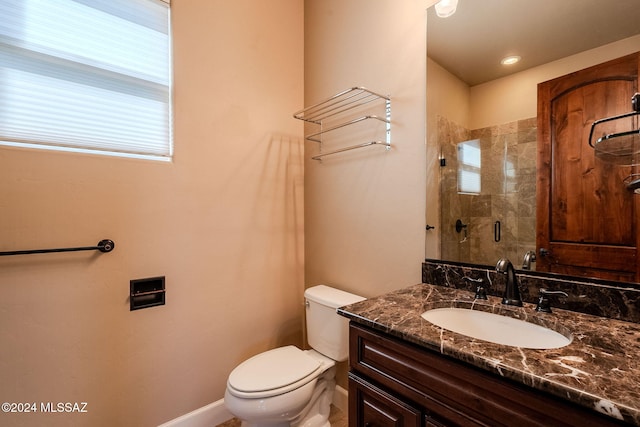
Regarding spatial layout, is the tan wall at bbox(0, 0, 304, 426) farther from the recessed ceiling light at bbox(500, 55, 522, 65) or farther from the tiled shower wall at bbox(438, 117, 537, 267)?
the recessed ceiling light at bbox(500, 55, 522, 65)

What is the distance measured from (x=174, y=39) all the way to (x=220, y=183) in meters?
0.81

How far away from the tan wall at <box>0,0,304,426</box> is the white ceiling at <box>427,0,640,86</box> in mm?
1077

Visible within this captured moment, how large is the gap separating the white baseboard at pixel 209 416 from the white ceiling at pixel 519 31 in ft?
6.28

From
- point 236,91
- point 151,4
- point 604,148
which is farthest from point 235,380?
point 151,4

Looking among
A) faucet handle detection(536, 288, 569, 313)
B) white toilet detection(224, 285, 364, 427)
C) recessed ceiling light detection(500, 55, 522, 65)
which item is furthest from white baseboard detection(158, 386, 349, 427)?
recessed ceiling light detection(500, 55, 522, 65)

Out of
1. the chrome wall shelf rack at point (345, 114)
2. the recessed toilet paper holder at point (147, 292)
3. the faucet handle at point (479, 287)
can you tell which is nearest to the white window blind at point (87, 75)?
the recessed toilet paper holder at point (147, 292)

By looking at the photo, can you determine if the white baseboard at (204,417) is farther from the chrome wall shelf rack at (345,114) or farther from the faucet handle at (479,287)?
the chrome wall shelf rack at (345,114)

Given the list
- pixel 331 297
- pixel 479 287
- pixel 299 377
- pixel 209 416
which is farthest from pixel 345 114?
pixel 209 416

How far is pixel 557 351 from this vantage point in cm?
71

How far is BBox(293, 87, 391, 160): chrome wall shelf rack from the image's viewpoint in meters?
1.53

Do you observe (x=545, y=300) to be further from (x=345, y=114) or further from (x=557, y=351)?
(x=345, y=114)

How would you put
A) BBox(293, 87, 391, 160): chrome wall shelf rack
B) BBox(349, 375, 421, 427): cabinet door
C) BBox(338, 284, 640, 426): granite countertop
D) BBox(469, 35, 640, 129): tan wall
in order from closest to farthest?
BBox(338, 284, 640, 426): granite countertop, BBox(349, 375, 421, 427): cabinet door, BBox(469, 35, 640, 129): tan wall, BBox(293, 87, 391, 160): chrome wall shelf rack

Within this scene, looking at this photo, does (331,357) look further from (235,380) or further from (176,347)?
(176,347)

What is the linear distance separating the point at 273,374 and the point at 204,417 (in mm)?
635
